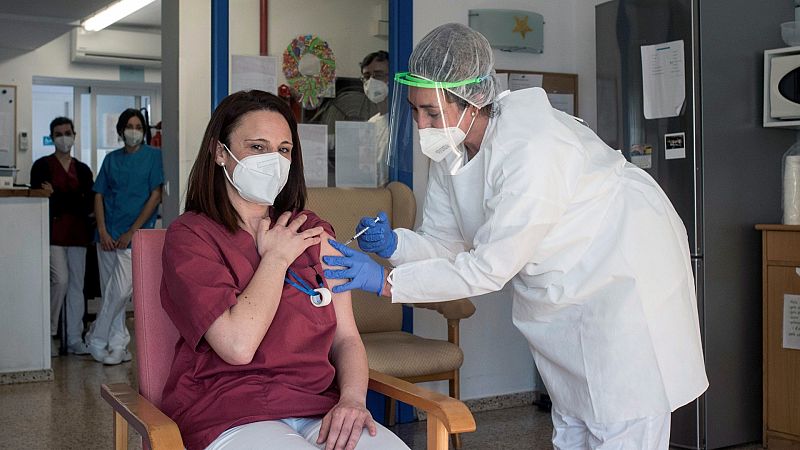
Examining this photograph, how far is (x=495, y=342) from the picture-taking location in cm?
408

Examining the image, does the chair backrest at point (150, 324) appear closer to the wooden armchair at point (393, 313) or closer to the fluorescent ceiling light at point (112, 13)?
the wooden armchair at point (393, 313)

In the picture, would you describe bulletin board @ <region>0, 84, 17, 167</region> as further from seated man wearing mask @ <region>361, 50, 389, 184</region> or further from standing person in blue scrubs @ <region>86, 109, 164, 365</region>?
seated man wearing mask @ <region>361, 50, 389, 184</region>

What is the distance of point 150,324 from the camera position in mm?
2039

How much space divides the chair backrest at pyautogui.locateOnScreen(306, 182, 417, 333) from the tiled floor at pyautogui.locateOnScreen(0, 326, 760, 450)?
0.50 metres

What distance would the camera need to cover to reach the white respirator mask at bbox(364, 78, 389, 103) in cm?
385

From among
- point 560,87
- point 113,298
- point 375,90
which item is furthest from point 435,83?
point 113,298

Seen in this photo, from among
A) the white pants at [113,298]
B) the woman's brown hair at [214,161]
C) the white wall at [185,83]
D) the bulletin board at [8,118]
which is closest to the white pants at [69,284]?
the white pants at [113,298]

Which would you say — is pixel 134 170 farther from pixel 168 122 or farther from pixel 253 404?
pixel 253 404

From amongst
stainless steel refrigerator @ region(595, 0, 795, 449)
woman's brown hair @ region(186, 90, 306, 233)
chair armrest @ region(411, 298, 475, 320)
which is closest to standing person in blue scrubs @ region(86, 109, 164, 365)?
chair armrest @ region(411, 298, 475, 320)

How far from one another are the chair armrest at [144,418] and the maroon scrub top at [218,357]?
75mm

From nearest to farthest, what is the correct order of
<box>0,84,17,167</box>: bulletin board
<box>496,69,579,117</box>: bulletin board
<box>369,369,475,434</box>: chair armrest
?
1. <box>369,369,475,434</box>: chair armrest
2. <box>496,69,579,117</box>: bulletin board
3. <box>0,84,17,167</box>: bulletin board

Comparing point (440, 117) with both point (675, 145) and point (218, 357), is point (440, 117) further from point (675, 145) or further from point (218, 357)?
point (675, 145)

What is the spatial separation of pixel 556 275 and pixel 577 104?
250 cm

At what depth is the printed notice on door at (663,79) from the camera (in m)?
3.39
